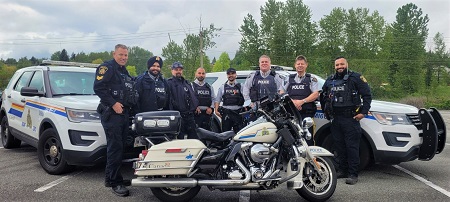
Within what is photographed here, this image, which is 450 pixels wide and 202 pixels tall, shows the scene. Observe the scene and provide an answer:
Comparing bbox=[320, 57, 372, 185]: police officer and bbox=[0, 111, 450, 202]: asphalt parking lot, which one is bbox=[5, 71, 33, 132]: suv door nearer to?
bbox=[0, 111, 450, 202]: asphalt parking lot

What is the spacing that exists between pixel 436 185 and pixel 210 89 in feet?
12.3

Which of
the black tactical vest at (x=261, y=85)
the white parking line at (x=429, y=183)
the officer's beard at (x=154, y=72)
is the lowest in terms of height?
the white parking line at (x=429, y=183)

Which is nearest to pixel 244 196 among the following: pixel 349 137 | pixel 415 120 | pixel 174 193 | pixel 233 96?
pixel 174 193

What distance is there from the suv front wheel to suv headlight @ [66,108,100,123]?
1.38 ft

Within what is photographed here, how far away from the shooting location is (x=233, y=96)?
596 cm

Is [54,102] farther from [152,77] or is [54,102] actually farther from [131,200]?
[131,200]

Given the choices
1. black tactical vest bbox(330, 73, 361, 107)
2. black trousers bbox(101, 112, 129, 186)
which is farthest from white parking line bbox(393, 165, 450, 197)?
black trousers bbox(101, 112, 129, 186)

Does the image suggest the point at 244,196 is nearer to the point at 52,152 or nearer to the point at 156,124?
the point at 156,124

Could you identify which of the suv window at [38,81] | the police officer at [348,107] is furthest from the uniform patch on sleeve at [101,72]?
the police officer at [348,107]

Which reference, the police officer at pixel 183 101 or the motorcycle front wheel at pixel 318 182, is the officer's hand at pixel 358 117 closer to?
the motorcycle front wheel at pixel 318 182

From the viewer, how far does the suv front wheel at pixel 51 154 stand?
507 cm

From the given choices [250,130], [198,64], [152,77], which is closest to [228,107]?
[152,77]

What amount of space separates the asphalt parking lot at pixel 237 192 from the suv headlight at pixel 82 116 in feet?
2.93

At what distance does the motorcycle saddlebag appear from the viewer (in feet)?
12.9
